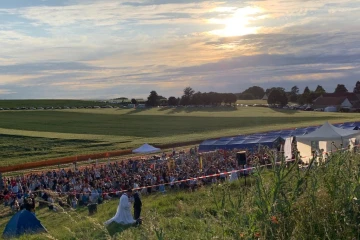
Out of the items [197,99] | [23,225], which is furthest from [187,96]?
[23,225]

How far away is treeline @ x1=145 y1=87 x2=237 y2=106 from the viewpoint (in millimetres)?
107500

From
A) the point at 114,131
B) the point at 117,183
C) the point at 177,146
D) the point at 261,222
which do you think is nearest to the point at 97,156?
the point at 177,146

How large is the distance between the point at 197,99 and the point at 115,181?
286ft

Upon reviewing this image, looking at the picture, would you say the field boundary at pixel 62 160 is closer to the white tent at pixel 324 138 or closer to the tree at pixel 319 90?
the white tent at pixel 324 138

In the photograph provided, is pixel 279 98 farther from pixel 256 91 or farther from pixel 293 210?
pixel 293 210

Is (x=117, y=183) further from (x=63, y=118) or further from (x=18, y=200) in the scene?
(x=63, y=118)

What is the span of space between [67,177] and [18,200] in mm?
4746

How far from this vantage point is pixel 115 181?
22.0 metres

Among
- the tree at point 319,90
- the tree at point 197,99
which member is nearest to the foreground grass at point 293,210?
the tree at point 197,99

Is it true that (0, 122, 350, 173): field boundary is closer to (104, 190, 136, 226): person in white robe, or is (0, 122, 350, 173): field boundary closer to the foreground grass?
(104, 190, 136, 226): person in white robe

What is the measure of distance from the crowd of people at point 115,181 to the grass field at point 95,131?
13816 mm

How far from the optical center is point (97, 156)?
36594 mm

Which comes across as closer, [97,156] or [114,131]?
[97,156]

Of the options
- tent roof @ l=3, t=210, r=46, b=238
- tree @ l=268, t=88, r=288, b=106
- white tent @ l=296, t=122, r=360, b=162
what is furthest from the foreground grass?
tree @ l=268, t=88, r=288, b=106
